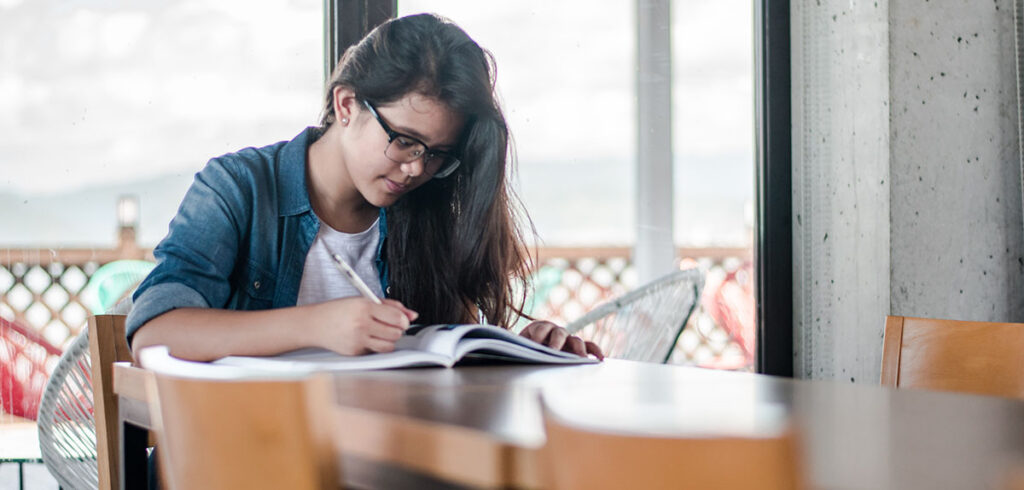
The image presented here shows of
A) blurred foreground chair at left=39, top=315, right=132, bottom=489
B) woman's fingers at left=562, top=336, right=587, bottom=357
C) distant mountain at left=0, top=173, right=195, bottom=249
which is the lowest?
blurred foreground chair at left=39, top=315, right=132, bottom=489

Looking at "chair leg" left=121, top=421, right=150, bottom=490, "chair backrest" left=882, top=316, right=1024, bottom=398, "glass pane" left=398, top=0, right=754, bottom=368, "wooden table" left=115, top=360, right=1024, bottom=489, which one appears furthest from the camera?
"glass pane" left=398, top=0, right=754, bottom=368

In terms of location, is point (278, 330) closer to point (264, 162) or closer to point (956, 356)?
point (264, 162)

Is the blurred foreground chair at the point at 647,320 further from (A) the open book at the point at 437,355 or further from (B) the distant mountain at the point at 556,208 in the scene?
(A) the open book at the point at 437,355

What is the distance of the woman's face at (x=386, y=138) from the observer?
137 cm

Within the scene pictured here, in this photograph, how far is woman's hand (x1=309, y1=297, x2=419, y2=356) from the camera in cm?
94

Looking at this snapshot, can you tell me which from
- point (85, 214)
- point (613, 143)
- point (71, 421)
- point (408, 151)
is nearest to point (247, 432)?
point (408, 151)

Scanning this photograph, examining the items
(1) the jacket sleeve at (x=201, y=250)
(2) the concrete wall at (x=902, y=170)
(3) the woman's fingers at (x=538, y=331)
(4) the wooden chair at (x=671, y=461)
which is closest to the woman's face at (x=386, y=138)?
(1) the jacket sleeve at (x=201, y=250)

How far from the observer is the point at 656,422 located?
1.33 feet

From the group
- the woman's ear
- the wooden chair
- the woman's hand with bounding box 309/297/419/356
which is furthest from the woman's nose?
the wooden chair

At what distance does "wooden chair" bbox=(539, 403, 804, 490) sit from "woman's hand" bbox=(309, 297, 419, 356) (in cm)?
56

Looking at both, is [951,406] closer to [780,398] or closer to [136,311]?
[780,398]

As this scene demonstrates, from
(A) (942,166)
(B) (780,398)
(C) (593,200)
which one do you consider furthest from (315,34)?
(A) (942,166)

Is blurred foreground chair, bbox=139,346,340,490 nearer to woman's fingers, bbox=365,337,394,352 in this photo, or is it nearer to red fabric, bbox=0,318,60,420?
woman's fingers, bbox=365,337,394,352

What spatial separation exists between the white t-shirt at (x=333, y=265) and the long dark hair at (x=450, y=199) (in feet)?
0.13
